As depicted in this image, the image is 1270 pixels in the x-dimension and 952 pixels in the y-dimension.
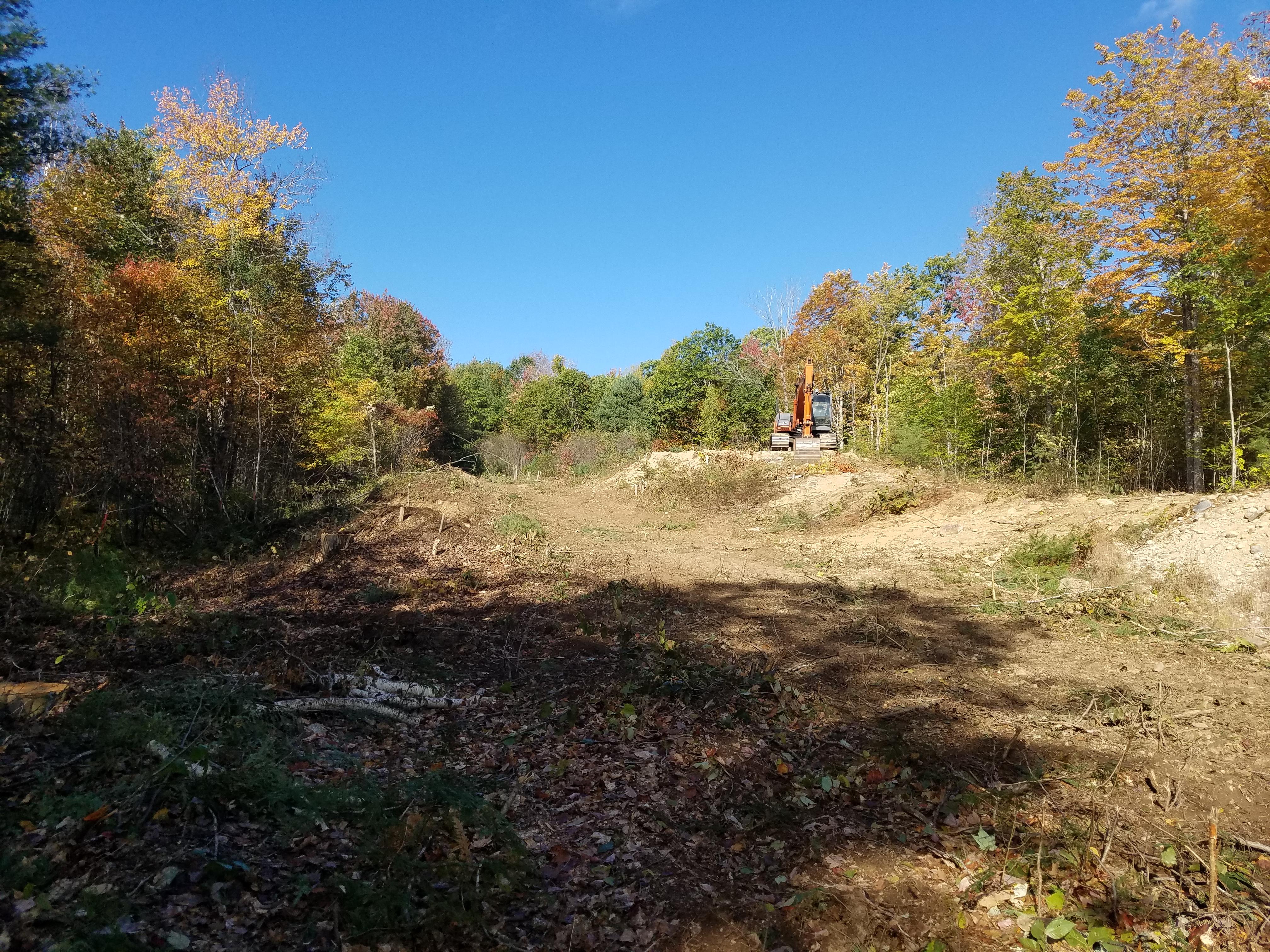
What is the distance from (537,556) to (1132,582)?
809 cm

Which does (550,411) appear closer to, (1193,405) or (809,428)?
(809,428)

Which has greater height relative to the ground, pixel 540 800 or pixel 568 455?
pixel 568 455

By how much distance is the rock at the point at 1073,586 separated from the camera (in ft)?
26.9

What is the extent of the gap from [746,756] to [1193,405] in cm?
1292

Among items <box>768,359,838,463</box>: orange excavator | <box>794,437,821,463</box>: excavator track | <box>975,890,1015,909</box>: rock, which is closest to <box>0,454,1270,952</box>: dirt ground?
<box>975,890,1015,909</box>: rock

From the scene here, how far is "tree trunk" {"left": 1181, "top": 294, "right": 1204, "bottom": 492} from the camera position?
12.0m

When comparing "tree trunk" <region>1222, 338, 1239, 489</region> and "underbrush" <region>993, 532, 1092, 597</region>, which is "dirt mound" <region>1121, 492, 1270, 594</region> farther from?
"tree trunk" <region>1222, 338, 1239, 489</region>

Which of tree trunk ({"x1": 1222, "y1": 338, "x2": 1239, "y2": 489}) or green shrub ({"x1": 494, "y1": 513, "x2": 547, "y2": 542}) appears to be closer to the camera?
tree trunk ({"x1": 1222, "y1": 338, "x2": 1239, "y2": 489})

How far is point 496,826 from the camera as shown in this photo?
3.59 m

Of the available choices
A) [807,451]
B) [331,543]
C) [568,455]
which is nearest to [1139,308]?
[807,451]

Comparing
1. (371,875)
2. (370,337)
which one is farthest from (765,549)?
(370,337)

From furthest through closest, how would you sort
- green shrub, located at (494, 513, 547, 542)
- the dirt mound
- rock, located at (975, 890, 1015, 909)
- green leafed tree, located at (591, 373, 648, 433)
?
green leafed tree, located at (591, 373, 648, 433) → green shrub, located at (494, 513, 547, 542) → the dirt mound → rock, located at (975, 890, 1015, 909)

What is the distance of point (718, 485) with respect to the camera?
18.8 meters

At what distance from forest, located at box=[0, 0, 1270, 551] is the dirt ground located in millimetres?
2677
